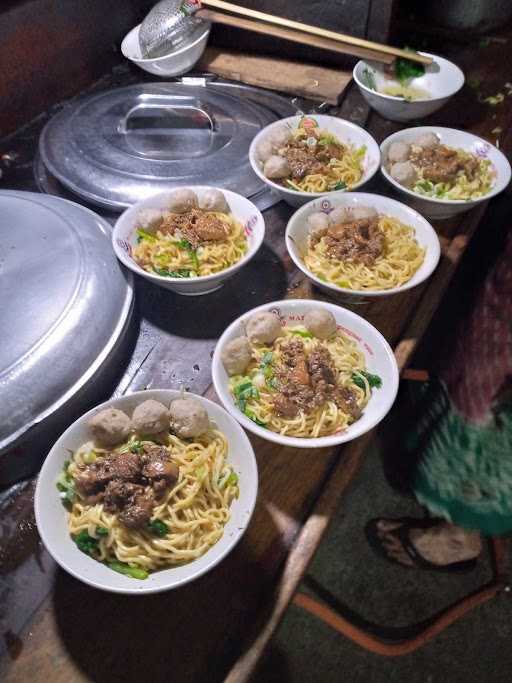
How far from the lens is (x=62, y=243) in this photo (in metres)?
1.80

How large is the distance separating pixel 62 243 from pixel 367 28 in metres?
2.24

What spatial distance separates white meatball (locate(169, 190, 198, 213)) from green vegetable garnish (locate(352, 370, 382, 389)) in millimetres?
967

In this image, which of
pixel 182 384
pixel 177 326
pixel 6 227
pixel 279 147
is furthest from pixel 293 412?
pixel 279 147

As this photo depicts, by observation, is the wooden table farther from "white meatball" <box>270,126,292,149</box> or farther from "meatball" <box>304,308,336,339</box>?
"white meatball" <box>270,126,292,149</box>

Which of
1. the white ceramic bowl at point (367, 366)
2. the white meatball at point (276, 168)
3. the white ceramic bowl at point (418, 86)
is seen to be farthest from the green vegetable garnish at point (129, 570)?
the white ceramic bowl at point (418, 86)

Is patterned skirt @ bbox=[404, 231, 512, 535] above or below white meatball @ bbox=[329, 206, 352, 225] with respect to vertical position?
below

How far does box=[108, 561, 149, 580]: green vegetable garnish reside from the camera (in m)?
1.26

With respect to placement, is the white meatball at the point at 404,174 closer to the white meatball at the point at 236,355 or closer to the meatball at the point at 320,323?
the meatball at the point at 320,323

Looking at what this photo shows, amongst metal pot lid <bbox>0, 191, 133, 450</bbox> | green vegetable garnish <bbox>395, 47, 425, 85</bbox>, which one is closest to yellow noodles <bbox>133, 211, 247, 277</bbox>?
metal pot lid <bbox>0, 191, 133, 450</bbox>

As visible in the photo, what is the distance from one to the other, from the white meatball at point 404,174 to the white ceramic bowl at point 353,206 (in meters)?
0.18

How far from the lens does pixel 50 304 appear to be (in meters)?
1.66

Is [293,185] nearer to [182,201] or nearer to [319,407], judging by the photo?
[182,201]

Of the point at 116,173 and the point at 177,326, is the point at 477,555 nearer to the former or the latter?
the point at 177,326

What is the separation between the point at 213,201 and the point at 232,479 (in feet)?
3.81
